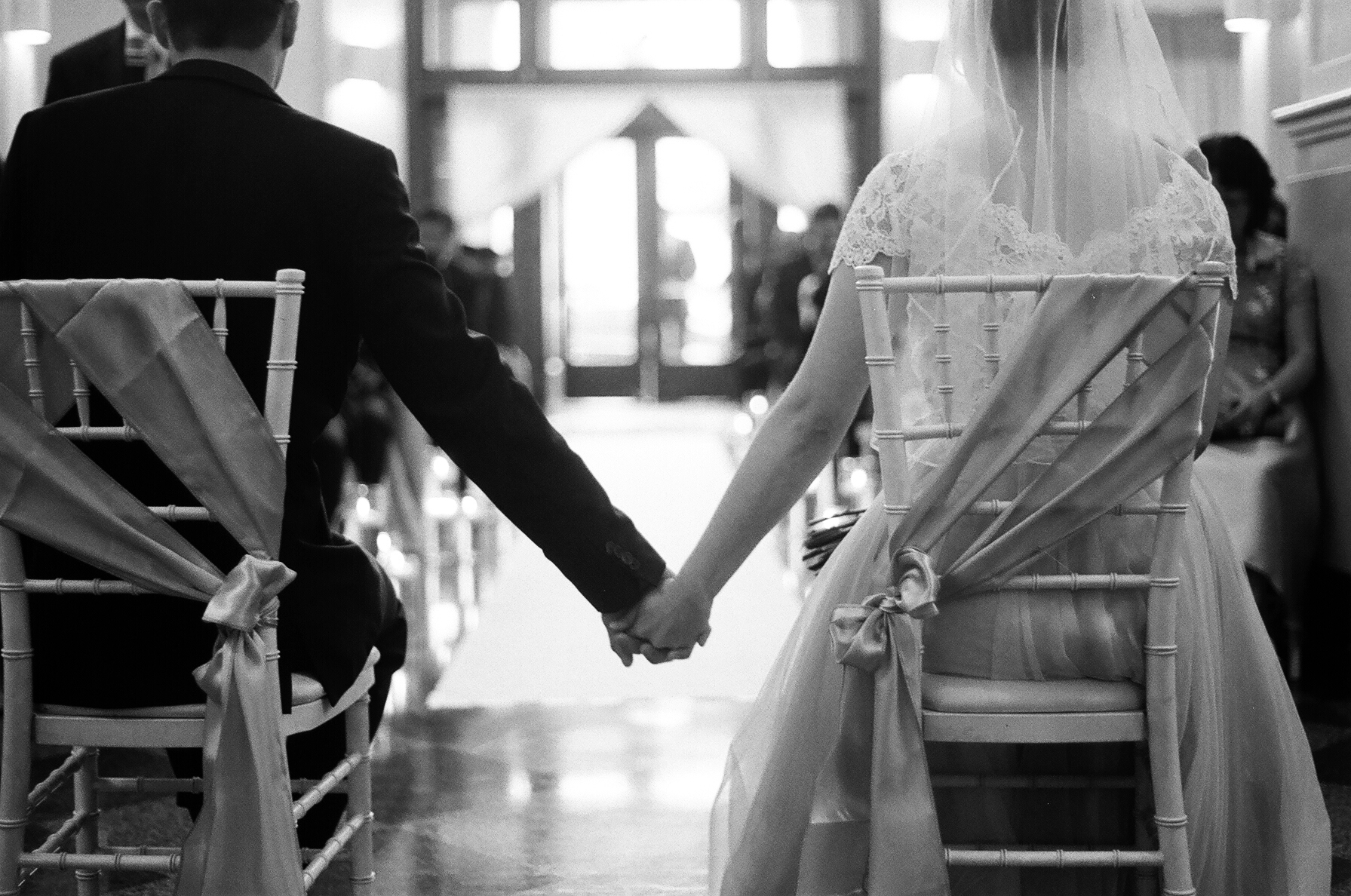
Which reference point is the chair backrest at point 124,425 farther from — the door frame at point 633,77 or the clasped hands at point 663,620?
the door frame at point 633,77

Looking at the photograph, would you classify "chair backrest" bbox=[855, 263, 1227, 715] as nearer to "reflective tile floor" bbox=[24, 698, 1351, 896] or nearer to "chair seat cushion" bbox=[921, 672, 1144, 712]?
"chair seat cushion" bbox=[921, 672, 1144, 712]

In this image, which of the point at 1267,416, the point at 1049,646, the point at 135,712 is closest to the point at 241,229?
the point at 135,712

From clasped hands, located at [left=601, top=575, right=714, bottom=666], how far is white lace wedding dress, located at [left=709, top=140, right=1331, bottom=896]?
0.20m

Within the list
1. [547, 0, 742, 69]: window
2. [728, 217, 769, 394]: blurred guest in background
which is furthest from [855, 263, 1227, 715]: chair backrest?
[547, 0, 742, 69]: window

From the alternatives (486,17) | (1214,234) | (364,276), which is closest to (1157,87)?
(1214,234)

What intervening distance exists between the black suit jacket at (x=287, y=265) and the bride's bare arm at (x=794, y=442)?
0.56 ft

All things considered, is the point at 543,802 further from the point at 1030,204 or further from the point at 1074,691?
→ the point at 1030,204

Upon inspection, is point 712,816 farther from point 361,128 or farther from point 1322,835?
point 361,128

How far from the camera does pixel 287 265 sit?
1.90 metres

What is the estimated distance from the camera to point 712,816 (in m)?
2.13

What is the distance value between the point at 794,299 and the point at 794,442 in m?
5.98

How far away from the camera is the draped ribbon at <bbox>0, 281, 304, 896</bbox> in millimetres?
1672

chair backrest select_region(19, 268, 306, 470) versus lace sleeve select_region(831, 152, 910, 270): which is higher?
lace sleeve select_region(831, 152, 910, 270)

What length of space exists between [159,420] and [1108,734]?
113cm
